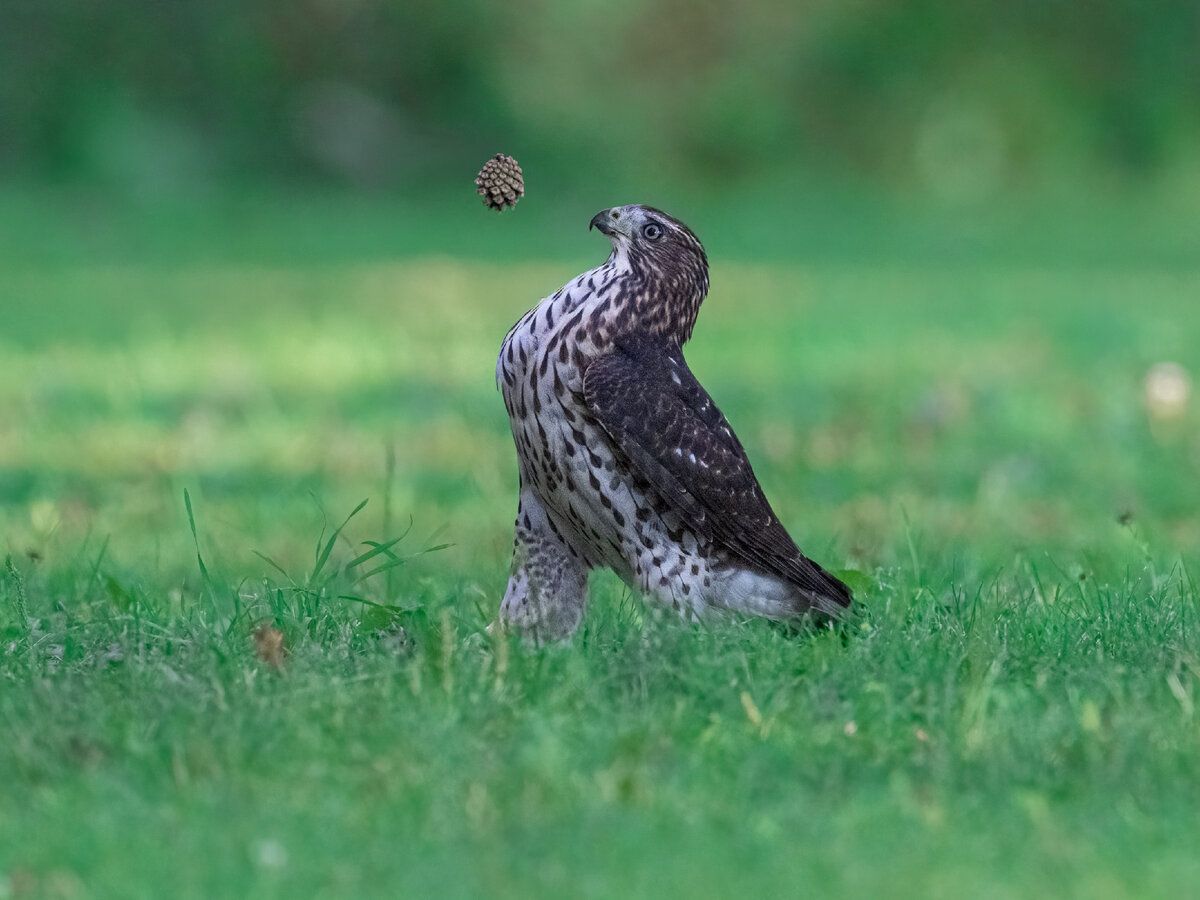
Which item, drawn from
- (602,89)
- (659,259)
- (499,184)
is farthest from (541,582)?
(602,89)

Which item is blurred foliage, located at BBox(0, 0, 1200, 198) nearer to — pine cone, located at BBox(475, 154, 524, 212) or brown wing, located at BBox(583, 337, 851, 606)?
pine cone, located at BBox(475, 154, 524, 212)

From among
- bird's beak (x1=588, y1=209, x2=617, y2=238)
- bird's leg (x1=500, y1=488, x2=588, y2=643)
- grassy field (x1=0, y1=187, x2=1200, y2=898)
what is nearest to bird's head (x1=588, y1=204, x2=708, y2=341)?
bird's beak (x1=588, y1=209, x2=617, y2=238)

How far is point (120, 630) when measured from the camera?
453cm

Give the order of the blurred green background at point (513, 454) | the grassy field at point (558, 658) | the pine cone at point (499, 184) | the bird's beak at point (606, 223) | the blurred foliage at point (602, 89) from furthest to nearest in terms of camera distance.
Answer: the blurred foliage at point (602, 89) < the pine cone at point (499, 184) < the bird's beak at point (606, 223) < the blurred green background at point (513, 454) < the grassy field at point (558, 658)

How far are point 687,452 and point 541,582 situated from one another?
0.47 meters

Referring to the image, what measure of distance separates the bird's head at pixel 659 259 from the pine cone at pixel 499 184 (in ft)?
0.77

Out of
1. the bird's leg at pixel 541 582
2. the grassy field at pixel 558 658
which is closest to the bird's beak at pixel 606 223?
the bird's leg at pixel 541 582

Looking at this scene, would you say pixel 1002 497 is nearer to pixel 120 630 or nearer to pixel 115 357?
pixel 120 630

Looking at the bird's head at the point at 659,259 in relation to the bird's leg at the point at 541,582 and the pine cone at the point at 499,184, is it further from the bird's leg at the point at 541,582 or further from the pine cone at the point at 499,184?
the bird's leg at the point at 541,582

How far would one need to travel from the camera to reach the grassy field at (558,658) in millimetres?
3289

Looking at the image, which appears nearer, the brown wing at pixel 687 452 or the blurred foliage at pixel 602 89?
the brown wing at pixel 687 452

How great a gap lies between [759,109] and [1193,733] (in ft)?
62.6

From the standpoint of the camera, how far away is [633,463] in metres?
4.35

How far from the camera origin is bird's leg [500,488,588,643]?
15.0ft
